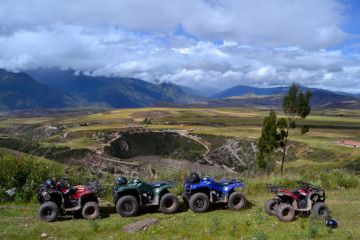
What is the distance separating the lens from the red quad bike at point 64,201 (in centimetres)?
1323

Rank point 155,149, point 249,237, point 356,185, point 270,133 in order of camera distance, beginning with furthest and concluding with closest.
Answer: point 155,149 → point 270,133 → point 356,185 → point 249,237

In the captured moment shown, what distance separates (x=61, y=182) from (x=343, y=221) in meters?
9.84

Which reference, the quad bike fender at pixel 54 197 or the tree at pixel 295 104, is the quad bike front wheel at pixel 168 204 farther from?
the tree at pixel 295 104

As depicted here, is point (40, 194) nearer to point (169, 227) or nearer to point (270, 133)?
point (169, 227)

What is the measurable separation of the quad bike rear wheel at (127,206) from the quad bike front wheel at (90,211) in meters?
0.75

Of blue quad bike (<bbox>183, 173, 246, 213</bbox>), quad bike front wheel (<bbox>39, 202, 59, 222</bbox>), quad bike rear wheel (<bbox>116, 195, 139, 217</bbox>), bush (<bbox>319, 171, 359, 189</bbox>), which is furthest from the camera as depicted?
bush (<bbox>319, 171, 359, 189</bbox>)

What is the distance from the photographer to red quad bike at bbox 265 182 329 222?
13188 millimetres

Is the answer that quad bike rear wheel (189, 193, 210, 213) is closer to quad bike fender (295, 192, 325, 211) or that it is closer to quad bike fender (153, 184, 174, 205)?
Answer: quad bike fender (153, 184, 174, 205)

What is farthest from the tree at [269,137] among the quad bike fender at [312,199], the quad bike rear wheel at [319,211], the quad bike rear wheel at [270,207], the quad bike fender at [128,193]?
the quad bike fender at [128,193]

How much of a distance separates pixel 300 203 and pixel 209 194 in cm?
323

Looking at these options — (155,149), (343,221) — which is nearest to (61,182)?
(343,221)

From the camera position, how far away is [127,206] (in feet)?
45.5

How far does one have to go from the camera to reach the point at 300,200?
13.8 m

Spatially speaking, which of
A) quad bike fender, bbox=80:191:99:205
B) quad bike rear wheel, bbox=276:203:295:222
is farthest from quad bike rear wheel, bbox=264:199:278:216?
quad bike fender, bbox=80:191:99:205
